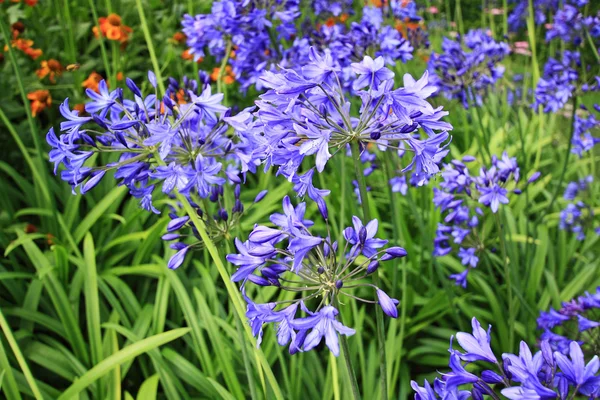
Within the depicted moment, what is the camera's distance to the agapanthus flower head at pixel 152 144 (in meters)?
1.66

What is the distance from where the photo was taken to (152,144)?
1619 mm

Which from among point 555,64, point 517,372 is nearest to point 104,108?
point 517,372

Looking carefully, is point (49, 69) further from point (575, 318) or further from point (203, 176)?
point (575, 318)

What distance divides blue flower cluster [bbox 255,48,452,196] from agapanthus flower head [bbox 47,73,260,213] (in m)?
0.15

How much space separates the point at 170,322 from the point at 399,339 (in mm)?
1367

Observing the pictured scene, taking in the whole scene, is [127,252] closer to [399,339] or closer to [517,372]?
[399,339]

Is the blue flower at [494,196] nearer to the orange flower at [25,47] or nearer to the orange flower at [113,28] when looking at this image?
the orange flower at [113,28]

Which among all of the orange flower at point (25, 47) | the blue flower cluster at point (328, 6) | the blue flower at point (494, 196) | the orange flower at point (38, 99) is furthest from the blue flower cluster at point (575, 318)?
the orange flower at point (25, 47)

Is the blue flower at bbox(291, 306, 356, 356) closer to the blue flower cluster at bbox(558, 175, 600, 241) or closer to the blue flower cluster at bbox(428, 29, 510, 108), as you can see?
the blue flower cluster at bbox(428, 29, 510, 108)

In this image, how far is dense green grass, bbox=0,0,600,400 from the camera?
2.68 meters

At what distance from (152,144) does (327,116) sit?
0.55m

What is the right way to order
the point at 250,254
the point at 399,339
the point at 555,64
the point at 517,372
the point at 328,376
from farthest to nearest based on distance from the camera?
the point at 555,64, the point at 399,339, the point at 328,376, the point at 250,254, the point at 517,372

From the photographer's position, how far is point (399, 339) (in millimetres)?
2895

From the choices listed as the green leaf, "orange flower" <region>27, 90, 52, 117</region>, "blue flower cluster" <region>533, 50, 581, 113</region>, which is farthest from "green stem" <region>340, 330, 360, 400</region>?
"orange flower" <region>27, 90, 52, 117</region>
